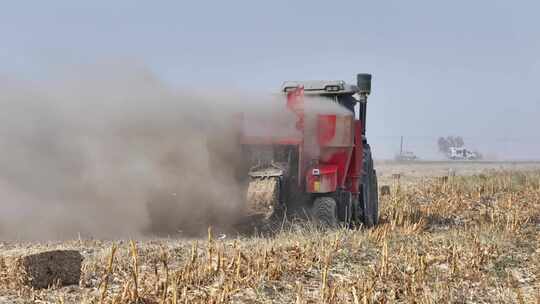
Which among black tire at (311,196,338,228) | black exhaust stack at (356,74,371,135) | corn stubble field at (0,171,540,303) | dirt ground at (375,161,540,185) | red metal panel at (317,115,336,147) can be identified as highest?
black exhaust stack at (356,74,371,135)

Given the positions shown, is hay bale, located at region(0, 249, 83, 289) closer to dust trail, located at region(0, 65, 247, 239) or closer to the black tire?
dust trail, located at region(0, 65, 247, 239)

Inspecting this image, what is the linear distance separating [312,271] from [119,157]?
14.0 feet

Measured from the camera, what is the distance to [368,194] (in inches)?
460

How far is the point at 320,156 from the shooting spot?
10.1 meters

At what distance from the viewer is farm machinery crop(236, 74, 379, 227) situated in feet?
32.4

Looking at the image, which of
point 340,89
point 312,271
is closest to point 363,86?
point 340,89

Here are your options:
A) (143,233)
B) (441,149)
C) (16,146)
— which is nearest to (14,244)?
(16,146)

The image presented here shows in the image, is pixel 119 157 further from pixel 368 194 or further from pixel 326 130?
pixel 368 194

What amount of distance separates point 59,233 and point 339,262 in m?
4.05

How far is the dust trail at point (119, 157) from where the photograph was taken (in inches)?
356

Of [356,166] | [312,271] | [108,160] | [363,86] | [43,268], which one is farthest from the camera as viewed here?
[363,86]

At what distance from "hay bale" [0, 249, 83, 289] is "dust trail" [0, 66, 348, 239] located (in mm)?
3279

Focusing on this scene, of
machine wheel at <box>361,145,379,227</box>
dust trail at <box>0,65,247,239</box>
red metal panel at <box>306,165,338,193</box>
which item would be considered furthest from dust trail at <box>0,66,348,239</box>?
machine wheel at <box>361,145,379,227</box>

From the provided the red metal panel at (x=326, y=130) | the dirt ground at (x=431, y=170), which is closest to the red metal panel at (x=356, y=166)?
the red metal panel at (x=326, y=130)
